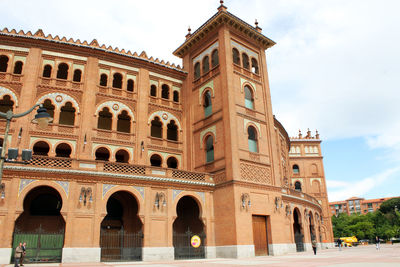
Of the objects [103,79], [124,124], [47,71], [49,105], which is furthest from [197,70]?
[49,105]

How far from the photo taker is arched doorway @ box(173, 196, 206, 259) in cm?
2350

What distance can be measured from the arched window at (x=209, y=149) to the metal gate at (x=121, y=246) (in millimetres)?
7900

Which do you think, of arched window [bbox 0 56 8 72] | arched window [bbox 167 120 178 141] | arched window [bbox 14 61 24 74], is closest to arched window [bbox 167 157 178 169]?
arched window [bbox 167 120 178 141]

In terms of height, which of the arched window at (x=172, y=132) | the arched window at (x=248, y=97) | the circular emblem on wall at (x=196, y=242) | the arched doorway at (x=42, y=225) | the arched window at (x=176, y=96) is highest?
the arched window at (x=176, y=96)

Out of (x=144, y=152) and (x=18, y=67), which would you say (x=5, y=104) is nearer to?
(x=18, y=67)

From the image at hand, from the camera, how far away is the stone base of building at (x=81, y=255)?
1850 centimetres

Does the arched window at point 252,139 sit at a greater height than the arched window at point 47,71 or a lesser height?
lesser

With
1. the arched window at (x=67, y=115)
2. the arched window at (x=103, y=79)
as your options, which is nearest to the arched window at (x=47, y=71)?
the arched window at (x=67, y=115)

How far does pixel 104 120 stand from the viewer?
27.0 m

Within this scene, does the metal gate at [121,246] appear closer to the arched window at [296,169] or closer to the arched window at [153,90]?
the arched window at [153,90]

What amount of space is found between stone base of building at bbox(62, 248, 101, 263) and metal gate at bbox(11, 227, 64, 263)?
1.16 metres

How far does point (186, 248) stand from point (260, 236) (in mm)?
5488

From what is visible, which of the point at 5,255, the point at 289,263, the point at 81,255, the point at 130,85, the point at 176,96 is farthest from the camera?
the point at 176,96

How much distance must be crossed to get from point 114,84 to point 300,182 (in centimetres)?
3542
